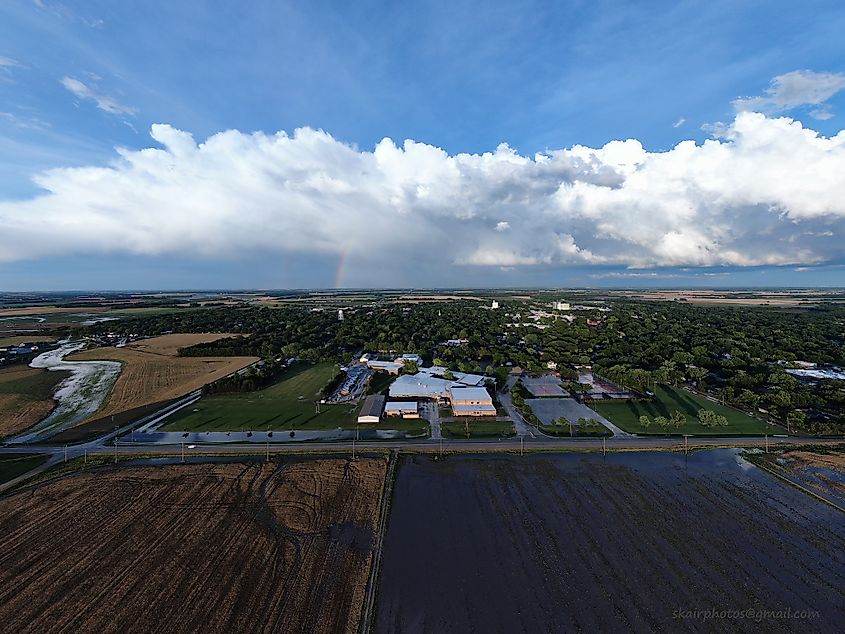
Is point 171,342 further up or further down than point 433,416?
further up

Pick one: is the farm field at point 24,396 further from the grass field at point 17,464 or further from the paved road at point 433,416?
the paved road at point 433,416

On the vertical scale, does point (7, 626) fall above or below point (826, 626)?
above

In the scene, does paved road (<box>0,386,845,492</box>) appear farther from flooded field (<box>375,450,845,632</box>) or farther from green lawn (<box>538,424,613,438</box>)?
flooded field (<box>375,450,845,632</box>)

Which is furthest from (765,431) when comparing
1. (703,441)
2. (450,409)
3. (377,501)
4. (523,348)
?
(523,348)

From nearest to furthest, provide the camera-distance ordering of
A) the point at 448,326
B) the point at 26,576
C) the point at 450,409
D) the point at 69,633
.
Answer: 1. the point at 69,633
2. the point at 26,576
3. the point at 450,409
4. the point at 448,326

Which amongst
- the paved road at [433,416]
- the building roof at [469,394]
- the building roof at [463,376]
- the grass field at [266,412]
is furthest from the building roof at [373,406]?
the building roof at [463,376]

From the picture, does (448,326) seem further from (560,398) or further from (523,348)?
(560,398)

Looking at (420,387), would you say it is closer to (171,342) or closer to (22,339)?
(171,342)

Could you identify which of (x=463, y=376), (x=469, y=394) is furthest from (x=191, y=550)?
(x=463, y=376)
